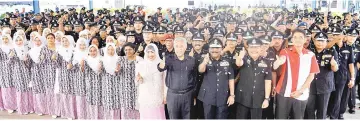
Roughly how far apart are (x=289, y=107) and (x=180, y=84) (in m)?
1.07

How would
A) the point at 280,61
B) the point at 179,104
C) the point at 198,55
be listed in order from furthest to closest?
the point at 198,55 < the point at 179,104 < the point at 280,61

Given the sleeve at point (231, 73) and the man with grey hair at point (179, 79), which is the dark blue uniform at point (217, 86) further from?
the man with grey hair at point (179, 79)

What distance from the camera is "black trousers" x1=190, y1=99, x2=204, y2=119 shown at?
381cm

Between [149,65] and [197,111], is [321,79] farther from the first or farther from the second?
[149,65]

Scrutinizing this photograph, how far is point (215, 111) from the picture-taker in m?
3.53

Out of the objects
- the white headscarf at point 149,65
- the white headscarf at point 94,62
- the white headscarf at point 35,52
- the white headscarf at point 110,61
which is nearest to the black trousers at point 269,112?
the white headscarf at point 149,65

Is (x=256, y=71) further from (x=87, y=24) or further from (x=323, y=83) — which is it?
(x=87, y=24)

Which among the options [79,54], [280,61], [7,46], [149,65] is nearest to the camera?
[280,61]

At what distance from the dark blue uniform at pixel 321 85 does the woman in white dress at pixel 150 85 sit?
5.17 ft

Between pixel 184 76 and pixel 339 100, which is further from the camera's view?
pixel 339 100

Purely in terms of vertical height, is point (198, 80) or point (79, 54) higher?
point (79, 54)

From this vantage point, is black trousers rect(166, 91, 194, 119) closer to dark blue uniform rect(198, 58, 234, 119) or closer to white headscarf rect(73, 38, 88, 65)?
dark blue uniform rect(198, 58, 234, 119)

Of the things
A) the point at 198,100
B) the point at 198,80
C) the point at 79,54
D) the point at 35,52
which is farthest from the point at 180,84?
the point at 35,52

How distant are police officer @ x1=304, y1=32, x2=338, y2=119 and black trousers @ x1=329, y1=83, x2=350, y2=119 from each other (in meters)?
0.40
